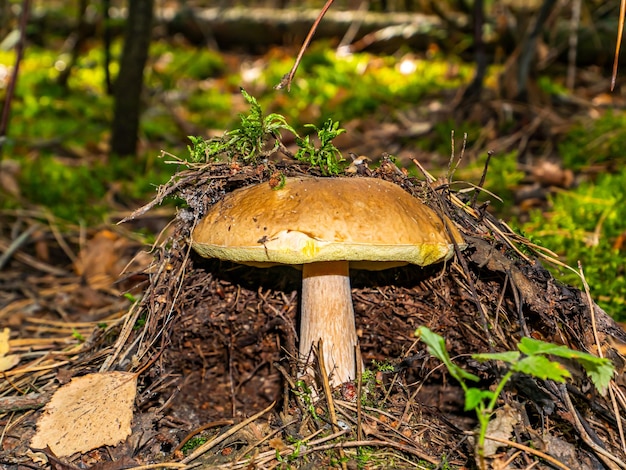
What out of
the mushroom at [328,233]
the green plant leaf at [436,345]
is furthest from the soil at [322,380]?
the green plant leaf at [436,345]

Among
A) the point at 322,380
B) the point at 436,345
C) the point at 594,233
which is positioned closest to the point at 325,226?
the point at 436,345

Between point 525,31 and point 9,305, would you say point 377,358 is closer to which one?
point 9,305

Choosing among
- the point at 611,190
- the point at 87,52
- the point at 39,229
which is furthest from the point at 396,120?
the point at 87,52

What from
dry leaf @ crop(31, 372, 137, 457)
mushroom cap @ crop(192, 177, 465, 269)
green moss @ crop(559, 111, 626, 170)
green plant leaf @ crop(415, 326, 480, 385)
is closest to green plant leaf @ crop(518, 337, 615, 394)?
green plant leaf @ crop(415, 326, 480, 385)

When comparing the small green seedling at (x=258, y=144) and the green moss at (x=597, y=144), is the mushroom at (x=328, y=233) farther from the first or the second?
the green moss at (x=597, y=144)

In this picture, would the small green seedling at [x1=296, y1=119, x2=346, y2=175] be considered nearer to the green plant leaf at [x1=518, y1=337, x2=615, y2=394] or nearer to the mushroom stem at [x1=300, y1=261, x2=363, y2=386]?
the mushroom stem at [x1=300, y1=261, x2=363, y2=386]
